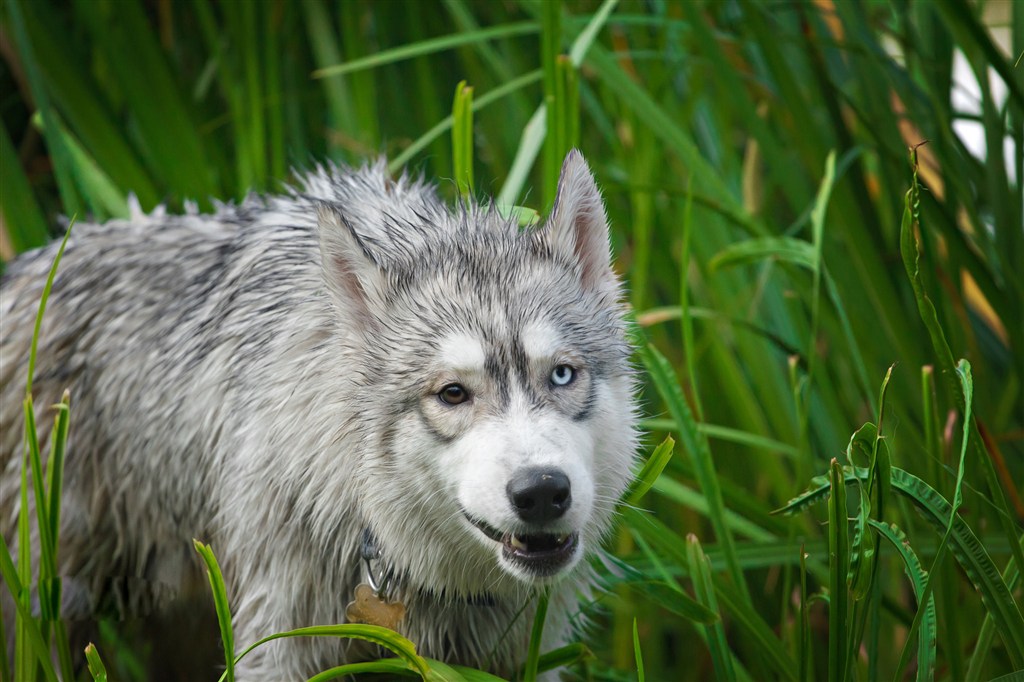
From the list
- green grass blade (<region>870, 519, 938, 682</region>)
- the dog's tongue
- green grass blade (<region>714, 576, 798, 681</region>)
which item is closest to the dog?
the dog's tongue

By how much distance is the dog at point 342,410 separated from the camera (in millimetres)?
2283

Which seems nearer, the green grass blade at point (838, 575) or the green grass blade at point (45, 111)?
the green grass blade at point (838, 575)

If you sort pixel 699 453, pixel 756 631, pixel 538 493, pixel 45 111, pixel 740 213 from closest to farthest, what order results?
pixel 538 493, pixel 756 631, pixel 699 453, pixel 740 213, pixel 45 111

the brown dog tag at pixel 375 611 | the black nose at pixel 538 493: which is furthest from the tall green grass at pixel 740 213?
the brown dog tag at pixel 375 611

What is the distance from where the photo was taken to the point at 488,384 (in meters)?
2.26

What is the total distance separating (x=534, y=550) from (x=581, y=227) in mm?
823

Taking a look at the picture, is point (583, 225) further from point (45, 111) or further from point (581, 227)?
point (45, 111)

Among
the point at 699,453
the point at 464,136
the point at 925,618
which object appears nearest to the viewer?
the point at 925,618

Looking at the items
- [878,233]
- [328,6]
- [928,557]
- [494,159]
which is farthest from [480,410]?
[328,6]

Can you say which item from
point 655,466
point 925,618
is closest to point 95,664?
point 655,466

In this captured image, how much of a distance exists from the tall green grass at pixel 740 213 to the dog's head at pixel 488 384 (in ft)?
0.73

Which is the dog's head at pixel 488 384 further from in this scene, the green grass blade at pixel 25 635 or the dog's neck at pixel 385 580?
the green grass blade at pixel 25 635

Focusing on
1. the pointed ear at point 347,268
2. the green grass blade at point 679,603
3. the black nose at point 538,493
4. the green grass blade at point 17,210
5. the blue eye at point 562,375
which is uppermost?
the green grass blade at point 17,210

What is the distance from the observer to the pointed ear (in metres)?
2.39
